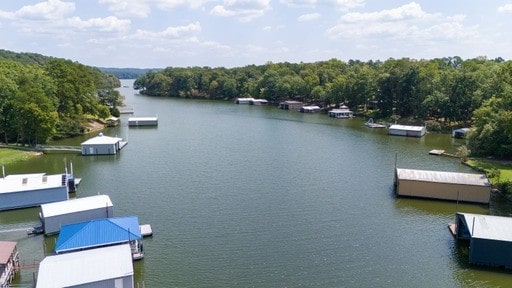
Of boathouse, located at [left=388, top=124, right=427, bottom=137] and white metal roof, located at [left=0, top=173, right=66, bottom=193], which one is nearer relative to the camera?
white metal roof, located at [left=0, top=173, right=66, bottom=193]

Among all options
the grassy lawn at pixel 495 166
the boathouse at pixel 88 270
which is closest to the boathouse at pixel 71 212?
the boathouse at pixel 88 270

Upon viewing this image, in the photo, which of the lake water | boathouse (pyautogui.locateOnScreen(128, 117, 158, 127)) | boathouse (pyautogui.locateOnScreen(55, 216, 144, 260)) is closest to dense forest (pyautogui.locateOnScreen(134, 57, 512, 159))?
the lake water

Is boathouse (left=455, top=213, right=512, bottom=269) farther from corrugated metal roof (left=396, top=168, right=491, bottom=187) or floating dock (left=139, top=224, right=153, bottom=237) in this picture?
floating dock (left=139, top=224, right=153, bottom=237)

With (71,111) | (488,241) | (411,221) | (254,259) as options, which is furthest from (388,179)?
(71,111)

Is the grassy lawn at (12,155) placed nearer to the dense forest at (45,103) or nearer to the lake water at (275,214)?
the lake water at (275,214)

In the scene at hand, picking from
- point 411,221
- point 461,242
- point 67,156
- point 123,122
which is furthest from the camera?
point 123,122

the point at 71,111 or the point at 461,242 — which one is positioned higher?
the point at 71,111

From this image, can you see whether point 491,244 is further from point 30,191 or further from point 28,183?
point 28,183

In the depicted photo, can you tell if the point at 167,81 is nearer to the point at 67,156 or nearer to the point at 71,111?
the point at 71,111
